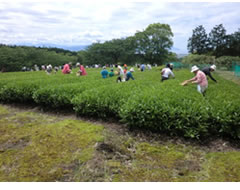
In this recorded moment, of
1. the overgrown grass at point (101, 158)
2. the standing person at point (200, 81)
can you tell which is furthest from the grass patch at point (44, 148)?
the standing person at point (200, 81)

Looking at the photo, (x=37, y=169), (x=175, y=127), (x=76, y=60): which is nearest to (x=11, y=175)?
Answer: (x=37, y=169)

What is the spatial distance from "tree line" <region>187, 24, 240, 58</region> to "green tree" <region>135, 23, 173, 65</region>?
11915 mm

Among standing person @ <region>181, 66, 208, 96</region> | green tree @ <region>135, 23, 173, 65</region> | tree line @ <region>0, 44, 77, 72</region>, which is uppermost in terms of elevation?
green tree @ <region>135, 23, 173, 65</region>

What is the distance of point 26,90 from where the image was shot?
26.6ft

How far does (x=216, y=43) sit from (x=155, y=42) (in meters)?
20.2

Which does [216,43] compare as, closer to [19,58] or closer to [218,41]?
[218,41]

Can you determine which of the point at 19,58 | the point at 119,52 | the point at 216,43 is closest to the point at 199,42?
the point at 216,43

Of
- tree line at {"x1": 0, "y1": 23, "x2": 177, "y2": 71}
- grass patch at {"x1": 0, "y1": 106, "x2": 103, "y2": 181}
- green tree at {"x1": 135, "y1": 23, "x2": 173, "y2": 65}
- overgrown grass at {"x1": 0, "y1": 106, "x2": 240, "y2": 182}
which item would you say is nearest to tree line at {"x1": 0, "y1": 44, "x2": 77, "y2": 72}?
tree line at {"x1": 0, "y1": 23, "x2": 177, "y2": 71}

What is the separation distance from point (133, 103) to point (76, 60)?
238 ft

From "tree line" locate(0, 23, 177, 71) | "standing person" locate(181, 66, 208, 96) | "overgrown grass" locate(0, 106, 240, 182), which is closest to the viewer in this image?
"overgrown grass" locate(0, 106, 240, 182)

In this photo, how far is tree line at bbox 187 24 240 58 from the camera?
52.7 m

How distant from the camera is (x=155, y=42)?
180 ft

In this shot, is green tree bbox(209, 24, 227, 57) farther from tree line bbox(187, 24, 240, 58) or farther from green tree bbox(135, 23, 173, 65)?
green tree bbox(135, 23, 173, 65)
